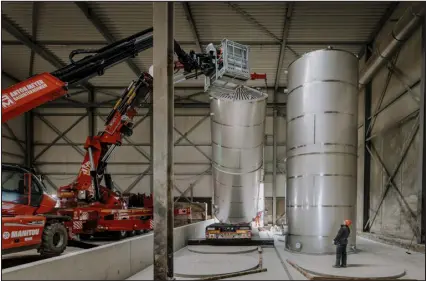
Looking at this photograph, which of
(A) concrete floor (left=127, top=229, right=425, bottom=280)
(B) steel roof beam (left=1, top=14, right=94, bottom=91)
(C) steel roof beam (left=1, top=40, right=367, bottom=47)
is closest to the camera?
(A) concrete floor (left=127, top=229, right=425, bottom=280)

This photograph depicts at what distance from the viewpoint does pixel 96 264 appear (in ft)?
18.4

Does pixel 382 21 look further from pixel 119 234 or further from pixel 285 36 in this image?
pixel 119 234

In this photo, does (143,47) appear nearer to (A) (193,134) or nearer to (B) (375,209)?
(B) (375,209)

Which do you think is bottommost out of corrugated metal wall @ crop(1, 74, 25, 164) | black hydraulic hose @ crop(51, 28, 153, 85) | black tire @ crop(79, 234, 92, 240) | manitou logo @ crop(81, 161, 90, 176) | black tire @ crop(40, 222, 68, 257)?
black tire @ crop(79, 234, 92, 240)

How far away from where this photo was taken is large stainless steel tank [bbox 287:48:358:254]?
8.40 meters

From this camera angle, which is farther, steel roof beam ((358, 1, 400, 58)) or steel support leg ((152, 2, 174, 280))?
steel roof beam ((358, 1, 400, 58))

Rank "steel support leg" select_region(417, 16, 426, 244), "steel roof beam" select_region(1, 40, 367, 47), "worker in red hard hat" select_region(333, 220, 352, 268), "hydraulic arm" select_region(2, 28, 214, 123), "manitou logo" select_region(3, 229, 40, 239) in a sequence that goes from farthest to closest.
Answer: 1. "steel roof beam" select_region(1, 40, 367, 47)
2. "steel support leg" select_region(417, 16, 426, 244)
3. "hydraulic arm" select_region(2, 28, 214, 123)
4. "worker in red hard hat" select_region(333, 220, 352, 268)
5. "manitou logo" select_region(3, 229, 40, 239)

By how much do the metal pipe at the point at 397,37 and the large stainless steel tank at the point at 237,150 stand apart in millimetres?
4042

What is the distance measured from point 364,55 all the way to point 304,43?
99.6 inches

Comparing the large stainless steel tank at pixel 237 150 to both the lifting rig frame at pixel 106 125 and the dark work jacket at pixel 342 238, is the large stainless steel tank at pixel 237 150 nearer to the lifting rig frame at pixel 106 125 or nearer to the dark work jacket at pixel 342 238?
the lifting rig frame at pixel 106 125

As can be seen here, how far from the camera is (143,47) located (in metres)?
8.16

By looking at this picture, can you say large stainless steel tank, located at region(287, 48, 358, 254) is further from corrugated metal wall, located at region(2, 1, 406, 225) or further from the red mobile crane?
corrugated metal wall, located at region(2, 1, 406, 225)

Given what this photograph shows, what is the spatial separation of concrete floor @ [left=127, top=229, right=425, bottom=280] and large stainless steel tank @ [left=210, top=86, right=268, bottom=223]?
2204 millimetres

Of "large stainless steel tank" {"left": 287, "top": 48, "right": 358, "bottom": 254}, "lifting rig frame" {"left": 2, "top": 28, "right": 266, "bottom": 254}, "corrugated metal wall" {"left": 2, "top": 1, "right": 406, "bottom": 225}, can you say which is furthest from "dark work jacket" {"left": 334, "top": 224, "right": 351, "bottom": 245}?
"corrugated metal wall" {"left": 2, "top": 1, "right": 406, "bottom": 225}
